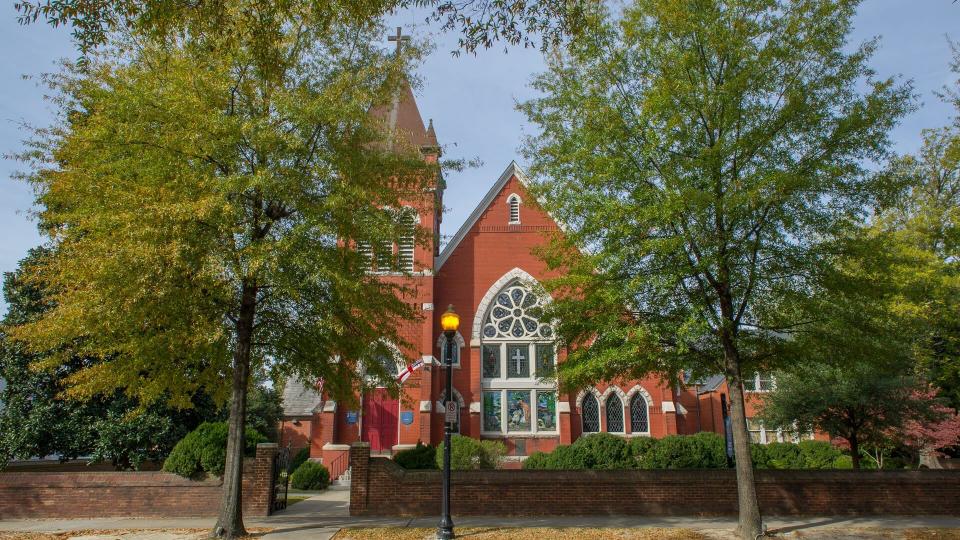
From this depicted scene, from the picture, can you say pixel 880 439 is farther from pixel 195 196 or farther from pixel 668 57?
pixel 195 196

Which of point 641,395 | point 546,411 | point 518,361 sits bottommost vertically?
point 546,411

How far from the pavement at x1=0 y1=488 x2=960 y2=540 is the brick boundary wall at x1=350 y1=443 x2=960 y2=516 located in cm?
34

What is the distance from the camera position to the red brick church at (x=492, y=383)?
25281mm

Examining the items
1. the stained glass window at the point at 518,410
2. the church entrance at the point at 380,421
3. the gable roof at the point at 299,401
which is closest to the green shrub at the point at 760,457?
the stained glass window at the point at 518,410

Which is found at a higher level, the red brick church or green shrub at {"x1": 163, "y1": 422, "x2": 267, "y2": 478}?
the red brick church

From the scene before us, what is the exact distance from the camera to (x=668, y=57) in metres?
11.5

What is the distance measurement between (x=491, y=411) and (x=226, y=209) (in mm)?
18591

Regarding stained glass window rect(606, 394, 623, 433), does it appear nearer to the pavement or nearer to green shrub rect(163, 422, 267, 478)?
the pavement

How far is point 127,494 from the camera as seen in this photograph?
45.4ft

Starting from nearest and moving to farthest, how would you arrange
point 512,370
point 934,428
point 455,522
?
point 455,522 < point 934,428 < point 512,370

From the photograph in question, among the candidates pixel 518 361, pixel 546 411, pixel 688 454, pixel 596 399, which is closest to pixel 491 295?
pixel 518 361

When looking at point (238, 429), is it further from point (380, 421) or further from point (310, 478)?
point (380, 421)

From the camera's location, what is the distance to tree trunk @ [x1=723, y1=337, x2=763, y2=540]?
1095cm

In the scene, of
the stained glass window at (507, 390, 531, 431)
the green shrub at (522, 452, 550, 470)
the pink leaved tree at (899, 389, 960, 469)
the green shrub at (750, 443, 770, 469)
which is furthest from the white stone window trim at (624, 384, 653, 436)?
the pink leaved tree at (899, 389, 960, 469)
